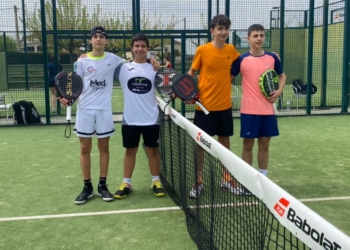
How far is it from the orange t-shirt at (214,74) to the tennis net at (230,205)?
43 centimetres

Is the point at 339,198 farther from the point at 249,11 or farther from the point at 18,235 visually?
the point at 249,11

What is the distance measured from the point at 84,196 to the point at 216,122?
64.9 inches

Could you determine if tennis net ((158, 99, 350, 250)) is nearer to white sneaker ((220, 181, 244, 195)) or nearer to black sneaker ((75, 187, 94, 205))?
white sneaker ((220, 181, 244, 195))

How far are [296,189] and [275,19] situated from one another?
Result: 6.95 meters

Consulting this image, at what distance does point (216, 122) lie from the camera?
457 centimetres

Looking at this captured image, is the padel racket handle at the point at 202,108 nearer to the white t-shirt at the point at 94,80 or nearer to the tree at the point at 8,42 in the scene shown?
the white t-shirt at the point at 94,80

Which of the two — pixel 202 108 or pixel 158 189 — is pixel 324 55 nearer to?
pixel 202 108

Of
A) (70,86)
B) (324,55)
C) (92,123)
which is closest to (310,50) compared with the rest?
(324,55)

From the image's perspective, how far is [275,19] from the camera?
10.6 meters

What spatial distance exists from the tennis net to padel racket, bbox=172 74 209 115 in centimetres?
25

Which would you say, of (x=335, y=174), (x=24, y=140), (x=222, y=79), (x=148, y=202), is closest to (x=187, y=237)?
(x=148, y=202)

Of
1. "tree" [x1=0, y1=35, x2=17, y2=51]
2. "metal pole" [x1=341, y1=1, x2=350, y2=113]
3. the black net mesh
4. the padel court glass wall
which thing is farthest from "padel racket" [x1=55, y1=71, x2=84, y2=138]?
"tree" [x1=0, y1=35, x2=17, y2=51]

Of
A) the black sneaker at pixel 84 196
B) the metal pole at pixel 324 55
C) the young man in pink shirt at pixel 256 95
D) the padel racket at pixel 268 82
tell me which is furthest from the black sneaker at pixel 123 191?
the metal pole at pixel 324 55

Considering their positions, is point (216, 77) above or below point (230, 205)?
above
